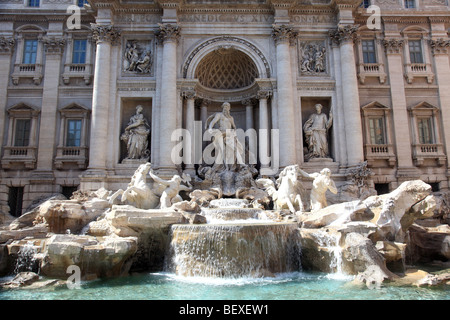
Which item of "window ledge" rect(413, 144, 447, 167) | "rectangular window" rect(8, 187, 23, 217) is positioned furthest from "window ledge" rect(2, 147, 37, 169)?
"window ledge" rect(413, 144, 447, 167)

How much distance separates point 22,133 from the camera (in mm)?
19844

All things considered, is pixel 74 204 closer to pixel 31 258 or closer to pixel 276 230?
pixel 31 258

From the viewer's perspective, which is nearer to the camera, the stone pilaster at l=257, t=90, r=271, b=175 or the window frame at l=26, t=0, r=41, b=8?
the stone pilaster at l=257, t=90, r=271, b=175

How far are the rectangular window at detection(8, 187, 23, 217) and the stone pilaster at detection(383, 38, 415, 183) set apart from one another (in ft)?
70.8

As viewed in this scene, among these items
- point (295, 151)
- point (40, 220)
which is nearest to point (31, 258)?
point (40, 220)

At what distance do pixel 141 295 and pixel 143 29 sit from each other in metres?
15.9

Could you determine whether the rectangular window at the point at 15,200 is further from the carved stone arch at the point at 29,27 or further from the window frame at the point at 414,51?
the window frame at the point at 414,51

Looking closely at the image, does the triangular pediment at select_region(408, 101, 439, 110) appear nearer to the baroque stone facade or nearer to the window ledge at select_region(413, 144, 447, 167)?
the baroque stone facade

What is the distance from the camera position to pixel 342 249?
10.2 metres

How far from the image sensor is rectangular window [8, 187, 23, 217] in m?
19.1

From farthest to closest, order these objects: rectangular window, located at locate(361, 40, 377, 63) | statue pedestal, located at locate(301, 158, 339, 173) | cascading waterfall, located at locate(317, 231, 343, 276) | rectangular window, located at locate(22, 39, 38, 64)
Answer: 1. rectangular window, located at locate(361, 40, 377, 63)
2. rectangular window, located at locate(22, 39, 38, 64)
3. statue pedestal, located at locate(301, 158, 339, 173)
4. cascading waterfall, located at locate(317, 231, 343, 276)

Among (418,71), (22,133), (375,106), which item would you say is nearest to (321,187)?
(375,106)

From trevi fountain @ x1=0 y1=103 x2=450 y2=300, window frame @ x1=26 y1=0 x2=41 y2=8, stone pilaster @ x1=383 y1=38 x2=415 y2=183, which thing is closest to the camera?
trevi fountain @ x1=0 y1=103 x2=450 y2=300

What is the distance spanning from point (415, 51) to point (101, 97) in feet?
62.9
